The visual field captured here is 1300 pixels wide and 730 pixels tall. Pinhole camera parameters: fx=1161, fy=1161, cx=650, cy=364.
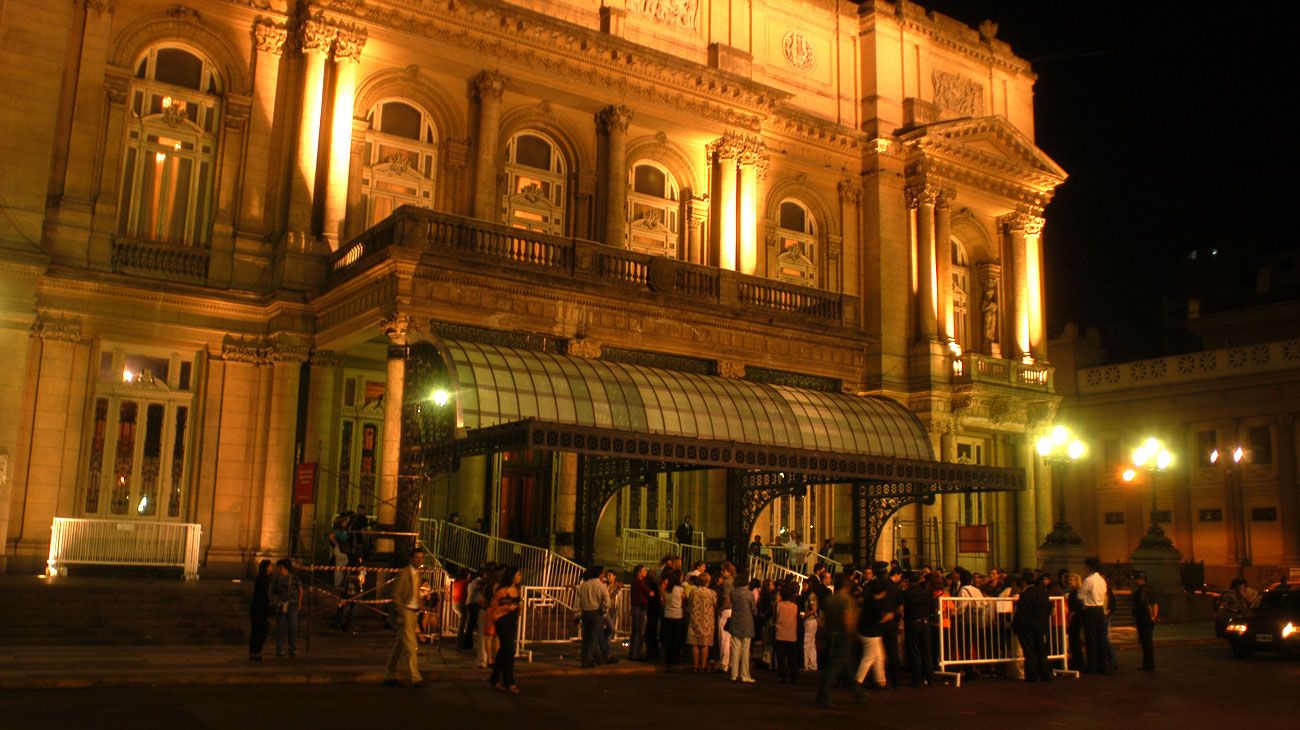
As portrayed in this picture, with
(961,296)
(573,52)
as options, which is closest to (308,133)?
(573,52)

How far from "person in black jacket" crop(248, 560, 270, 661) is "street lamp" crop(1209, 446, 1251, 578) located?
128 ft

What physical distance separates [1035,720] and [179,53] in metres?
24.7

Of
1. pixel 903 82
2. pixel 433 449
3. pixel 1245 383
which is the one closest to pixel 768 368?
pixel 433 449

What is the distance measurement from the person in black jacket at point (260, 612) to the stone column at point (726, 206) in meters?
19.0

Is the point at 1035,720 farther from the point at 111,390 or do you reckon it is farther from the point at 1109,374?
the point at 1109,374

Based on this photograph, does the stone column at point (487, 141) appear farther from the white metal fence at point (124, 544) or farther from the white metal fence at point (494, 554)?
the white metal fence at point (124, 544)

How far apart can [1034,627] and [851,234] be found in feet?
70.3

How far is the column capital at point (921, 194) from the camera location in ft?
128

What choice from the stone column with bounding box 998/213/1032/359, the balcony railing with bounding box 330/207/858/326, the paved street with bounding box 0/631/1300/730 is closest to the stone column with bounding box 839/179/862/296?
the balcony railing with bounding box 330/207/858/326

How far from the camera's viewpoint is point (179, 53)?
28.5 m

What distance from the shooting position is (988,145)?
40906 mm

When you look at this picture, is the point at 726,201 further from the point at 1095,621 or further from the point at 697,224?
the point at 1095,621

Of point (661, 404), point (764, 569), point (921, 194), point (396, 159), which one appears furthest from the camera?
point (921, 194)

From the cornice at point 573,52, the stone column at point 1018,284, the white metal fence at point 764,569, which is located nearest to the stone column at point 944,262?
the stone column at point 1018,284
